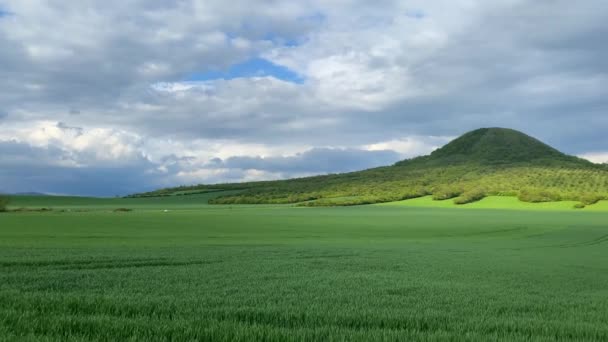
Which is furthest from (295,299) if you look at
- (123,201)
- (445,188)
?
(123,201)

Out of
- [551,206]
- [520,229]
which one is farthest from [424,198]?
[520,229]

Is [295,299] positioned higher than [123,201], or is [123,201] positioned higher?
[123,201]

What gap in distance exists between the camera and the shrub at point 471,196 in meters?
112

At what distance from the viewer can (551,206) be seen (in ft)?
339

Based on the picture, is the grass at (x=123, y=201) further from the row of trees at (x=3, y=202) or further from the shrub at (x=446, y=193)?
the shrub at (x=446, y=193)

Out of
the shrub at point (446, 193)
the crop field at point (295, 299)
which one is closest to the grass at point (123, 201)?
the shrub at point (446, 193)

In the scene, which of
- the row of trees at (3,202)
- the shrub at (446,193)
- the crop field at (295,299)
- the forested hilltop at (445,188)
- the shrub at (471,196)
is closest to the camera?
the crop field at (295,299)

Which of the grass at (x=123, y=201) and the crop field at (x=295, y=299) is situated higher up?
the grass at (x=123, y=201)

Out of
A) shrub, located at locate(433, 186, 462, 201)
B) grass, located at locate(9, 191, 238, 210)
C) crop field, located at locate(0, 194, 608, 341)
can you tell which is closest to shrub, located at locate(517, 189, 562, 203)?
shrub, located at locate(433, 186, 462, 201)

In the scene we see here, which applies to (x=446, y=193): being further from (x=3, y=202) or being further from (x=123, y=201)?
(x=3, y=202)

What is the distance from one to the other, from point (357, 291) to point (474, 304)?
293cm

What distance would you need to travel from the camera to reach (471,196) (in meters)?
114

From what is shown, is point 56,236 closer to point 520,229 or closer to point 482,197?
point 520,229

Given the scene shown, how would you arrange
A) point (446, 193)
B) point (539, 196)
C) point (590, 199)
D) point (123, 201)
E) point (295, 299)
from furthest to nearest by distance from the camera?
point (123, 201) < point (446, 193) < point (539, 196) < point (590, 199) < point (295, 299)
